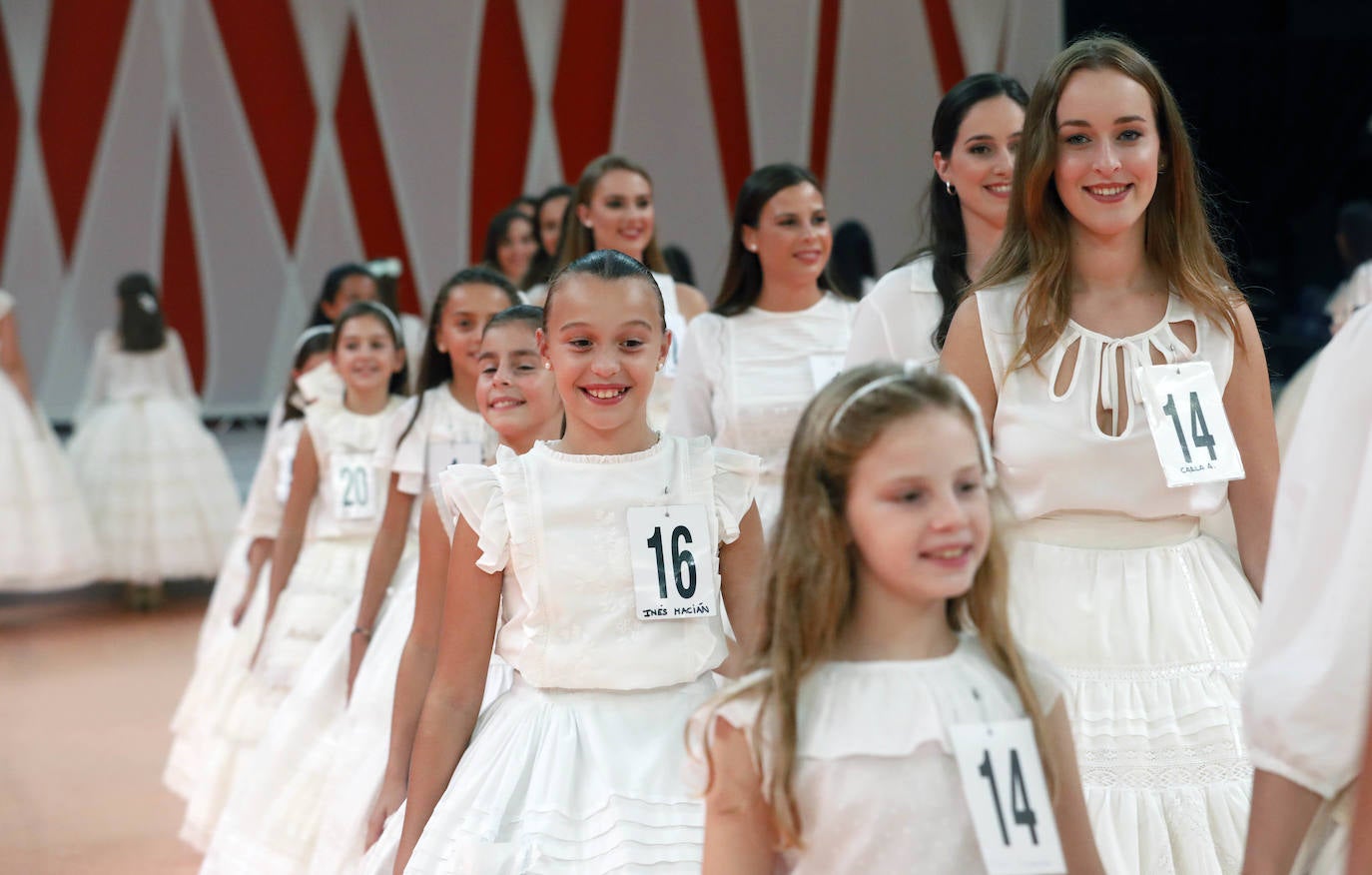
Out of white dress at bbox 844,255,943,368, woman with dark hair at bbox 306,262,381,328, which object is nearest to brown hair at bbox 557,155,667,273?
woman with dark hair at bbox 306,262,381,328

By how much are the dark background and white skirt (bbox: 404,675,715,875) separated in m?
7.86

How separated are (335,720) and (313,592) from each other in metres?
0.72

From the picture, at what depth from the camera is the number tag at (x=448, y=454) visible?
3.75 metres

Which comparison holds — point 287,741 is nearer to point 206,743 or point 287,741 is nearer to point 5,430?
point 206,743

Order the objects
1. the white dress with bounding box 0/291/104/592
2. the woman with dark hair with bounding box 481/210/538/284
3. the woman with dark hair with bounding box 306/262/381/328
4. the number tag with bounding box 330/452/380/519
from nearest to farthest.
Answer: the number tag with bounding box 330/452/380/519, the woman with dark hair with bounding box 481/210/538/284, the woman with dark hair with bounding box 306/262/381/328, the white dress with bounding box 0/291/104/592

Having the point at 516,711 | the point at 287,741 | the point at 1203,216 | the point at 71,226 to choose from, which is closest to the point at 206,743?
the point at 287,741

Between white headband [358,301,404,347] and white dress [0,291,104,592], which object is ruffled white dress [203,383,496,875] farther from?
white dress [0,291,104,592]

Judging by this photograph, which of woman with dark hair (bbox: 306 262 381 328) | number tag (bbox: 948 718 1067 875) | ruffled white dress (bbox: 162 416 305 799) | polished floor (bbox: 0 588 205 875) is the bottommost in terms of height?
polished floor (bbox: 0 588 205 875)

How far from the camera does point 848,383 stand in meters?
1.73

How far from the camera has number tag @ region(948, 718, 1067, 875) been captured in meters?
1.58

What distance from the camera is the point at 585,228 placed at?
15.4 ft

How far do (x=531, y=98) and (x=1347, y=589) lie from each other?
11194 millimetres

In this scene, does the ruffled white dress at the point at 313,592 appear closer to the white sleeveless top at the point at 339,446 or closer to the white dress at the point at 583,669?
the white sleeveless top at the point at 339,446

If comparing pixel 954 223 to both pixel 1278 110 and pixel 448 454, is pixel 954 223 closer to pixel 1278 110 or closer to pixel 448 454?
pixel 448 454
